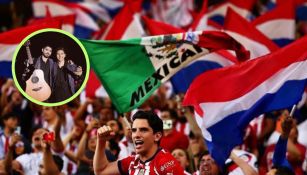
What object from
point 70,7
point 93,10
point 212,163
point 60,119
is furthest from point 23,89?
point 93,10

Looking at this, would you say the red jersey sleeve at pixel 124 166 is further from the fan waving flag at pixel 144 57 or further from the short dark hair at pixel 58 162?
the short dark hair at pixel 58 162

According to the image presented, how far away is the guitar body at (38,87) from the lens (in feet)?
30.3

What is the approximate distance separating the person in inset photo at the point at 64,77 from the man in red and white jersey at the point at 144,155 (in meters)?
0.62

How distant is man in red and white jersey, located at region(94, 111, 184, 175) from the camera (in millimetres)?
8719

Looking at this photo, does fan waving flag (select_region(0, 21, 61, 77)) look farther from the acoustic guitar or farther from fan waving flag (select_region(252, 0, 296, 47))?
fan waving flag (select_region(252, 0, 296, 47))

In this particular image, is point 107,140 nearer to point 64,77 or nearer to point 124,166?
point 64,77

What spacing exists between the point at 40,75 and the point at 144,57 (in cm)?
246

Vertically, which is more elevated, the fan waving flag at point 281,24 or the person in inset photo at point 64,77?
the fan waving flag at point 281,24

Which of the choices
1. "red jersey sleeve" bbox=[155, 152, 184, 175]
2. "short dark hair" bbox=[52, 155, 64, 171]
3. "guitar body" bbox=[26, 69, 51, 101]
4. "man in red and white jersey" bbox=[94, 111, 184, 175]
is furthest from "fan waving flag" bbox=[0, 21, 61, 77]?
"red jersey sleeve" bbox=[155, 152, 184, 175]

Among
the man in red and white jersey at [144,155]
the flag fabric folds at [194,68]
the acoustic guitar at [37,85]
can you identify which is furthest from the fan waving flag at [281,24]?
the man in red and white jersey at [144,155]

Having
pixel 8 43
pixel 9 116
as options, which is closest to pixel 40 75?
pixel 8 43

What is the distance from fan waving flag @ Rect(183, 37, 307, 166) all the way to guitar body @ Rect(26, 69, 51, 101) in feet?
6.09

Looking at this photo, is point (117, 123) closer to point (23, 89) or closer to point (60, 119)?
point (60, 119)

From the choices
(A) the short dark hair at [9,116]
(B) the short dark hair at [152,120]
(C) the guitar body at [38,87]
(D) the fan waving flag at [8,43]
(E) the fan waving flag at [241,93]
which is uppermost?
(D) the fan waving flag at [8,43]
